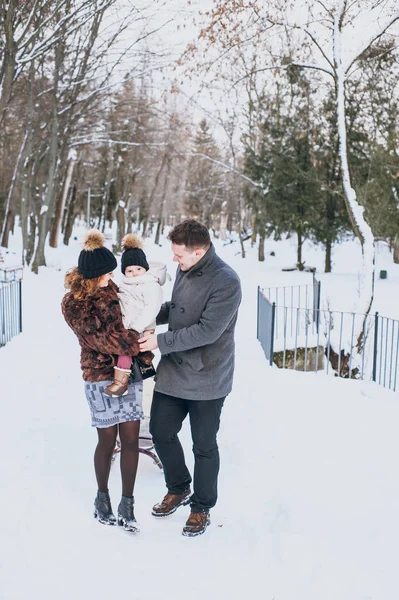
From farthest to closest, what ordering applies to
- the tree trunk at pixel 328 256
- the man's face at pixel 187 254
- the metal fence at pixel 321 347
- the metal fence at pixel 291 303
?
the tree trunk at pixel 328 256 → the metal fence at pixel 291 303 → the metal fence at pixel 321 347 → the man's face at pixel 187 254

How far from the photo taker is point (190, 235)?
3.55 meters

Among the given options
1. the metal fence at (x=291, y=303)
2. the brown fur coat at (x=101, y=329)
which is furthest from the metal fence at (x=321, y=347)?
the brown fur coat at (x=101, y=329)

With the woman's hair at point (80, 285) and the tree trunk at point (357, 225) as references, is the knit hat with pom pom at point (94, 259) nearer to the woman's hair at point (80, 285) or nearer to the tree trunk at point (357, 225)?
the woman's hair at point (80, 285)

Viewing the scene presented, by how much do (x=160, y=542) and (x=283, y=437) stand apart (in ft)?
6.92

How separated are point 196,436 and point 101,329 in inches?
36.6

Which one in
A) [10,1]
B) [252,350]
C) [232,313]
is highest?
[10,1]

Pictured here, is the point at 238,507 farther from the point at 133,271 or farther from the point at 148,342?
the point at 133,271

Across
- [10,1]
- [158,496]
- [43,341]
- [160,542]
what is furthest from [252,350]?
[10,1]

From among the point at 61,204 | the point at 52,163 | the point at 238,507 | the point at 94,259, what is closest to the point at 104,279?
the point at 94,259

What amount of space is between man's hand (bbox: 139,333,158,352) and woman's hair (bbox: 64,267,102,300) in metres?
0.43

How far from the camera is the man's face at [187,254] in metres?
3.58

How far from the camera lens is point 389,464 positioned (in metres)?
4.89

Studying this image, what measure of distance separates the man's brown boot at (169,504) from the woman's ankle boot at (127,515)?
0.24 m

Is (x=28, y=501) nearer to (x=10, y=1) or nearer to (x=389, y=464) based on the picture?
(x=389, y=464)
